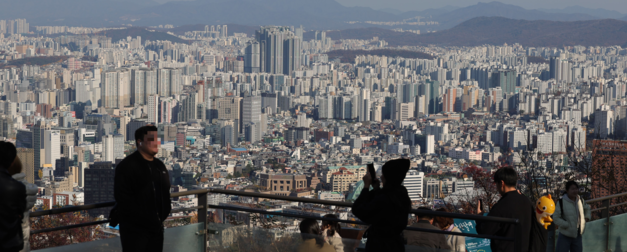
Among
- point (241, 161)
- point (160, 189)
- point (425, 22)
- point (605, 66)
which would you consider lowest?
point (241, 161)

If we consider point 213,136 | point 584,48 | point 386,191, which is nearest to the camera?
point 386,191

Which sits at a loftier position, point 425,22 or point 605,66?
point 425,22

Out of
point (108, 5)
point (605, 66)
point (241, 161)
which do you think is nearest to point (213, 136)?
point (241, 161)

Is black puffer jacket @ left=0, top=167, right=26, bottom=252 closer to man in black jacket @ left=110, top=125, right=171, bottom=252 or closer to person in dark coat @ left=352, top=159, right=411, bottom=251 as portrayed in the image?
man in black jacket @ left=110, top=125, right=171, bottom=252

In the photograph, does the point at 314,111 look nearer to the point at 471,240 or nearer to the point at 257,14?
the point at 471,240

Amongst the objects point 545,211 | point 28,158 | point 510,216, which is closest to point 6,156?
point 510,216

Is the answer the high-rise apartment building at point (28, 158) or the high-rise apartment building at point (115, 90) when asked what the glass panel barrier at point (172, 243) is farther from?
the high-rise apartment building at point (115, 90)

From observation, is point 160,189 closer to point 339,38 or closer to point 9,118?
point 9,118
